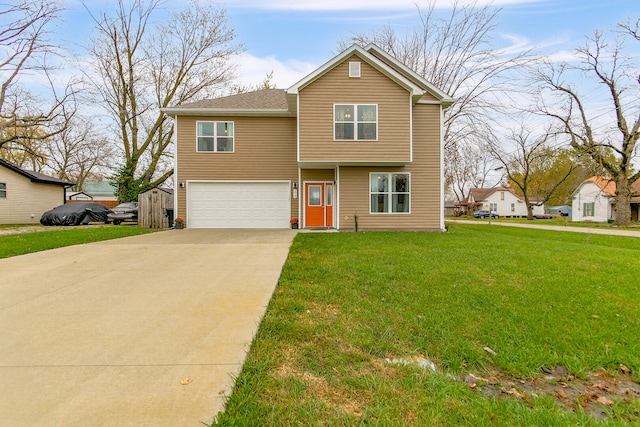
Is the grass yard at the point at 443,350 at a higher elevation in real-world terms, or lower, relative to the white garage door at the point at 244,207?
lower

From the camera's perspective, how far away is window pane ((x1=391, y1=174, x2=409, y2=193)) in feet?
41.1

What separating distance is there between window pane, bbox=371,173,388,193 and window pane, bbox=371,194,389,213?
20 centimetres

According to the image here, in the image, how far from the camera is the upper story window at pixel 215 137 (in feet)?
43.3

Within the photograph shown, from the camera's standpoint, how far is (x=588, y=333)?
3.34m

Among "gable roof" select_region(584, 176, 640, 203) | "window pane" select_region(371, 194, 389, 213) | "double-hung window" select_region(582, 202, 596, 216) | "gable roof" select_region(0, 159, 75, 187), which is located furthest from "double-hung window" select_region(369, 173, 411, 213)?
"double-hung window" select_region(582, 202, 596, 216)

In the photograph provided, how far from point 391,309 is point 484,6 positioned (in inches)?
776

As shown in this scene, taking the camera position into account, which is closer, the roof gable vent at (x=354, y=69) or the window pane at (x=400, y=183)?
the roof gable vent at (x=354, y=69)

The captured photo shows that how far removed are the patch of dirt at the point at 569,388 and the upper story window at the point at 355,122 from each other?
980 centimetres

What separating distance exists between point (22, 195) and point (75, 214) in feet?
17.5

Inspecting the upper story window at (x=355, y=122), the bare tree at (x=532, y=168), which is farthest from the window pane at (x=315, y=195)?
the bare tree at (x=532, y=168)

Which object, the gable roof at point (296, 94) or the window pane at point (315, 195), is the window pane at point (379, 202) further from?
the gable roof at point (296, 94)

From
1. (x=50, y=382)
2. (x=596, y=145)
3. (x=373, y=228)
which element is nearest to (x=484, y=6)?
(x=596, y=145)

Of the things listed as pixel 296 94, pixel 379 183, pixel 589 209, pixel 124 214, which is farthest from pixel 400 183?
pixel 589 209

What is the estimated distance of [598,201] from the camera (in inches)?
1240
